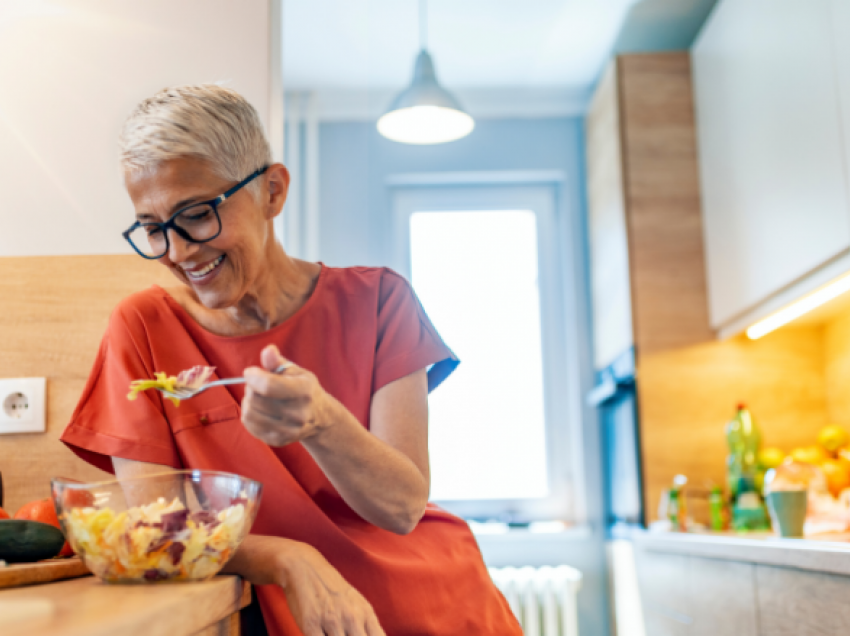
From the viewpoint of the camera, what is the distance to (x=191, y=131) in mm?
949

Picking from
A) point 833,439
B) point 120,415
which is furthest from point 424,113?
point 120,415

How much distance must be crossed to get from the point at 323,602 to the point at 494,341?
2.79 meters

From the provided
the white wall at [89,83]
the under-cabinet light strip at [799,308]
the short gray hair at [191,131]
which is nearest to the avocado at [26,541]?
the short gray hair at [191,131]

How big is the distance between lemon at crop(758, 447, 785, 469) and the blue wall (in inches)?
57.1

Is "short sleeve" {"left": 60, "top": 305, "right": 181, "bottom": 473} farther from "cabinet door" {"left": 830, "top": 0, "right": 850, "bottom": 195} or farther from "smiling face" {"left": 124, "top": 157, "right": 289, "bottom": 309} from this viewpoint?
"cabinet door" {"left": 830, "top": 0, "right": 850, "bottom": 195}

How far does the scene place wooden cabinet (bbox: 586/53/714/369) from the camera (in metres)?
2.79

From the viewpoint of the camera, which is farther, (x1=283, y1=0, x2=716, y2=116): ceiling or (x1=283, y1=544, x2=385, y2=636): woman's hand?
(x1=283, y1=0, x2=716, y2=116): ceiling

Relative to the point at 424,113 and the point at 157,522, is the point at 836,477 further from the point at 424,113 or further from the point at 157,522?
the point at 157,522

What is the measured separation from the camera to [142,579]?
722 millimetres

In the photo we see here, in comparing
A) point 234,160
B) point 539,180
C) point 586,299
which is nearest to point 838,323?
point 586,299

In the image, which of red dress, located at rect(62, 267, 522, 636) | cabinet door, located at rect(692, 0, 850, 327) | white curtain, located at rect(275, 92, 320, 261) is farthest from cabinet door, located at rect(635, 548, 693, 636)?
white curtain, located at rect(275, 92, 320, 261)

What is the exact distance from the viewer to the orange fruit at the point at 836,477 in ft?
6.73

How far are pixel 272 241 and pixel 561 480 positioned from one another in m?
2.58

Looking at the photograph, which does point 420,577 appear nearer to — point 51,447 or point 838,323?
point 51,447
